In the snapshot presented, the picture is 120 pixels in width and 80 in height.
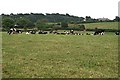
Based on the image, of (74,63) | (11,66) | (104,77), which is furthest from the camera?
(74,63)

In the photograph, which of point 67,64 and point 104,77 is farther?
point 67,64

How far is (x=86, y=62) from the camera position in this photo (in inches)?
658

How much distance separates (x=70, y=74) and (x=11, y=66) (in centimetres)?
338

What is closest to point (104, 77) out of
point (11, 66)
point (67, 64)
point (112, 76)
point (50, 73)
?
point (112, 76)

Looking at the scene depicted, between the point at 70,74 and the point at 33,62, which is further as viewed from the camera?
the point at 33,62

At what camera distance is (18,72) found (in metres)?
13.2

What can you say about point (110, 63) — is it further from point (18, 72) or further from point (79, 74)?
point (18, 72)

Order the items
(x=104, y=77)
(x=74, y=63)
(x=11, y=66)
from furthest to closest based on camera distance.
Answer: (x=74, y=63) < (x=11, y=66) < (x=104, y=77)

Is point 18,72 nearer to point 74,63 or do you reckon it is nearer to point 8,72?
point 8,72

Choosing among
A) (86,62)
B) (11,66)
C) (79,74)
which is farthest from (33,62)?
(79,74)

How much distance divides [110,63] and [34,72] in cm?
519

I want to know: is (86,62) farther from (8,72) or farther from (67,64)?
(8,72)

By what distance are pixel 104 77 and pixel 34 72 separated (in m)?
3.06

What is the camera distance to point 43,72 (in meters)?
13.3
